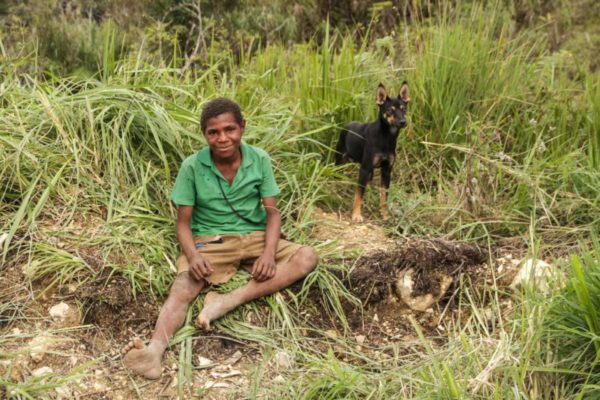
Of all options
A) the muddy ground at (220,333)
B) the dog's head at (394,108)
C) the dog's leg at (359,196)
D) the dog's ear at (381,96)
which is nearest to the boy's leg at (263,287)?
the muddy ground at (220,333)

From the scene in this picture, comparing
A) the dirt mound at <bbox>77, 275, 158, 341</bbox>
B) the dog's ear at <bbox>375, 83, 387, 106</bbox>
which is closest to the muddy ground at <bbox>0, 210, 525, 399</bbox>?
the dirt mound at <bbox>77, 275, 158, 341</bbox>

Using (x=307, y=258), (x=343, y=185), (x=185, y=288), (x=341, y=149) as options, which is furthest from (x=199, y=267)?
(x=341, y=149)

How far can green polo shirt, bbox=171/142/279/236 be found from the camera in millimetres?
3752

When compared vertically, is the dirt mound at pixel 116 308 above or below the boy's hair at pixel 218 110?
below

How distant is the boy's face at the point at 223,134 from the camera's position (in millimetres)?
3613

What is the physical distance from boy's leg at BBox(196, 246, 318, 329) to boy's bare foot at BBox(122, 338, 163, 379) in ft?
1.15

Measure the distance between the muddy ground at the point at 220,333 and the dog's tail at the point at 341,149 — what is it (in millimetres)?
718

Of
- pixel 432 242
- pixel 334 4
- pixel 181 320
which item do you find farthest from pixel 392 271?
pixel 334 4

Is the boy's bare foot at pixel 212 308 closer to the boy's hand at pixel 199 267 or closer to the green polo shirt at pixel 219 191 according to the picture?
the boy's hand at pixel 199 267

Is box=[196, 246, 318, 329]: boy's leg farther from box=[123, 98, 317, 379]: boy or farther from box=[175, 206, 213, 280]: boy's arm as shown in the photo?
box=[175, 206, 213, 280]: boy's arm

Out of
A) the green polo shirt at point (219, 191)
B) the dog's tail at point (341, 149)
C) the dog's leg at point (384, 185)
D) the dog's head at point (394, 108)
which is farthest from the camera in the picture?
the dog's tail at point (341, 149)

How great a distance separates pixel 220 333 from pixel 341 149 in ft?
6.10

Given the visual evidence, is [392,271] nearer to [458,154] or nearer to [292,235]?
[292,235]

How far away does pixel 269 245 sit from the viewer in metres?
3.77
